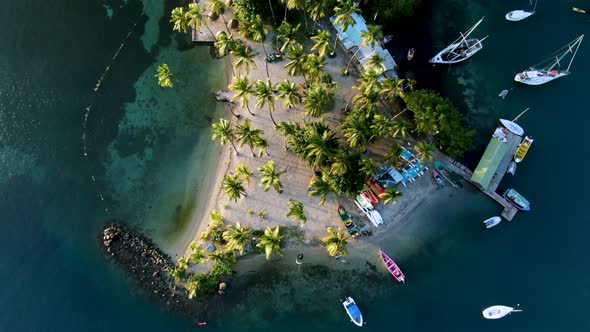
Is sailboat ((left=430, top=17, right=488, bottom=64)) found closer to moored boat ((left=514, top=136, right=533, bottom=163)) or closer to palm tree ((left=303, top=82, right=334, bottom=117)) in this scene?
moored boat ((left=514, top=136, right=533, bottom=163))

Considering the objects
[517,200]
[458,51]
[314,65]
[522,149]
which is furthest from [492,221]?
[314,65]

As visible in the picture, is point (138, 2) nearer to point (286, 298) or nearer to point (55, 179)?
point (55, 179)

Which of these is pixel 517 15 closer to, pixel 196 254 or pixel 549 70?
pixel 549 70

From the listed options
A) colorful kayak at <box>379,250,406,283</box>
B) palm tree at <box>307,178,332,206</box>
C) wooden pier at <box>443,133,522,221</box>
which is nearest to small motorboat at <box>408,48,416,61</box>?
wooden pier at <box>443,133,522,221</box>

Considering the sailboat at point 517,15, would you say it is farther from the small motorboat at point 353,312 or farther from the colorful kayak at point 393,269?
the small motorboat at point 353,312

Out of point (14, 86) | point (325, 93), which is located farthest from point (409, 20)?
point (14, 86)

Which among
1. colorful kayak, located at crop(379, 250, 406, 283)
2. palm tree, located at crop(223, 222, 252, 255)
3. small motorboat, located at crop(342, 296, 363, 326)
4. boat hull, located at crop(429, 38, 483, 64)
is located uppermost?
boat hull, located at crop(429, 38, 483, 64)
